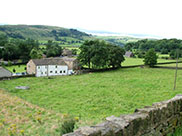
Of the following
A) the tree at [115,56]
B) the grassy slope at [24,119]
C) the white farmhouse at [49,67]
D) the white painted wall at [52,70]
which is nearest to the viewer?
→ the grassy slope at [24,119]

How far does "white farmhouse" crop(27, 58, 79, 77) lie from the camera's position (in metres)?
52.5

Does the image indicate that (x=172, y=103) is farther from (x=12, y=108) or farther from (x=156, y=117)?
(x=12, y=108)

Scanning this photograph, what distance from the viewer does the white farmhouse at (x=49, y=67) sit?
52.5 m

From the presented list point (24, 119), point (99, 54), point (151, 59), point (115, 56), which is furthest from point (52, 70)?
point (24, 119)

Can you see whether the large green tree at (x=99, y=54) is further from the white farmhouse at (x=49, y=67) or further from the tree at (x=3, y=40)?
the tree at (x=3, y=40)

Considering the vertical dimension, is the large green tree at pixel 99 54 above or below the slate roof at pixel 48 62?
above

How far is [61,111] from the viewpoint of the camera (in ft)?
62.8

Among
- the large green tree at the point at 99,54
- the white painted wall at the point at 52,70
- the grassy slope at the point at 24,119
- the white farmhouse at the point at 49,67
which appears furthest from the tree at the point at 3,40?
the grassy slope at the point at 24,119

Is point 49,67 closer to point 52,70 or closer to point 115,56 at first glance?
point 52,70

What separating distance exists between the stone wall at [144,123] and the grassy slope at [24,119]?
7.63m

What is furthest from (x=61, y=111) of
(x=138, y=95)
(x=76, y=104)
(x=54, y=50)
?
(x=54, y=50)

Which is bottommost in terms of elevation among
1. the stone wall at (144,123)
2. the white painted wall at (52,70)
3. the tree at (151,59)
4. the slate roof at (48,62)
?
the white painted wall at (52,70)

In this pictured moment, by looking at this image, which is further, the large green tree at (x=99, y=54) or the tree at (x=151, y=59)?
the tree at (x=151, y=59)

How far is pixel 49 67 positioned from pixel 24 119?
3910cm
